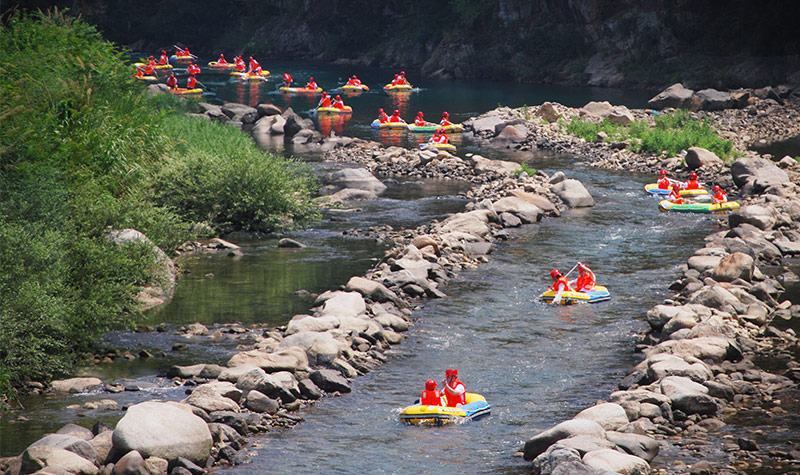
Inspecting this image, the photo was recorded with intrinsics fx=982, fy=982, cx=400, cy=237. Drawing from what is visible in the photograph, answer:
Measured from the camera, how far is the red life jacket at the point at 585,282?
23.7 meters

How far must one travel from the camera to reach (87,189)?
22.1 meters

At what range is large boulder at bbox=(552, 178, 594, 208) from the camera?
3472 cm

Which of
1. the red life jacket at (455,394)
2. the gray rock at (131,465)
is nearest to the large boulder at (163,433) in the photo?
the gray rock at (131,465)

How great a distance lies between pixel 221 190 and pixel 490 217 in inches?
341

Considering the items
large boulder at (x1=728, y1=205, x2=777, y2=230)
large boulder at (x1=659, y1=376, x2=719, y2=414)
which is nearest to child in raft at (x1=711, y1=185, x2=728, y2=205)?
large boulder at (x1=728, y1=205, x2=777, y2=230)

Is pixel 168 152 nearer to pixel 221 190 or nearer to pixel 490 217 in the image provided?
pixel 221 190

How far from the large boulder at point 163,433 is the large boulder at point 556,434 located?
4.77 meters

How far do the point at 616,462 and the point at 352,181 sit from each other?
24.5 metres

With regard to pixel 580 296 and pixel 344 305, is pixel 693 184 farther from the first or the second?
pixel 344 305

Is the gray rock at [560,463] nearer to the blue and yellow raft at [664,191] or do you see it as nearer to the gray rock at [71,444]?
the gray rock at [71,444]

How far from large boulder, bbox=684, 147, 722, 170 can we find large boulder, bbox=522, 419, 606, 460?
27420 mm

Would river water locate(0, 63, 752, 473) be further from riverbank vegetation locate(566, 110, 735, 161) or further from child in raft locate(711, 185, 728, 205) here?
riverbank vegetation locate(566, 110, 735, 161)

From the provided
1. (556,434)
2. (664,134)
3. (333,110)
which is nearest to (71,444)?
(556,434)

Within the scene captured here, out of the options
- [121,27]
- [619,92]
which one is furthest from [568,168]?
[121,27]
